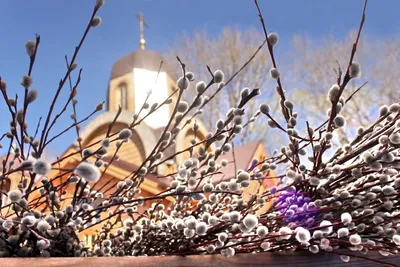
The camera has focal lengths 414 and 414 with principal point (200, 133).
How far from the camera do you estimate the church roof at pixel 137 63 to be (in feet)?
31.8

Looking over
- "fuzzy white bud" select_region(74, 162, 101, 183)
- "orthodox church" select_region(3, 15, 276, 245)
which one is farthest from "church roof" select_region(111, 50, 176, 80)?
"fuzzy white bud" select_region(74, 162, 101, 183)

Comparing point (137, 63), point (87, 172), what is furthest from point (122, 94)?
point (87, 172)

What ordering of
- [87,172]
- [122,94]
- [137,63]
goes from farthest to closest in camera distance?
1. [137,63]
2. [122,94]
3. [87,172]

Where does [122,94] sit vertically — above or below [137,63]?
below

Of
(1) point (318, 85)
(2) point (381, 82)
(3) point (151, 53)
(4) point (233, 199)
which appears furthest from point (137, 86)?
(4) point (233, 199)

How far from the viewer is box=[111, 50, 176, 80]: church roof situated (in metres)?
9.70

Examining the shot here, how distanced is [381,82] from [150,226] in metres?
8.42

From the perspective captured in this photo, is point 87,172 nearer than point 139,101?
Yes

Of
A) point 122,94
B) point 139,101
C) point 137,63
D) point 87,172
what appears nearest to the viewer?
point 87,172

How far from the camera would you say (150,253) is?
644 mm

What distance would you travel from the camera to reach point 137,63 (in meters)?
9.78

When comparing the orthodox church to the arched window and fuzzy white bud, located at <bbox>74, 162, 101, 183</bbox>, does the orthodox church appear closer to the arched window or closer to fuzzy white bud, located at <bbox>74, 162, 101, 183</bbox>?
the arched window

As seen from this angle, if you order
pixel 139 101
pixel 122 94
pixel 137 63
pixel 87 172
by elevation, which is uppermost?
pixel 137 63

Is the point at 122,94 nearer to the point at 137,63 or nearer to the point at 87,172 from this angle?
the point at 137,63
